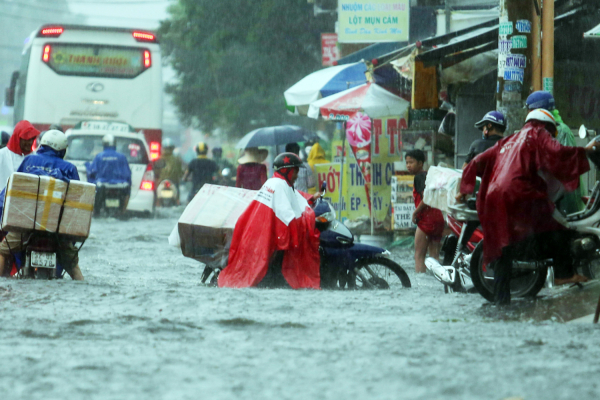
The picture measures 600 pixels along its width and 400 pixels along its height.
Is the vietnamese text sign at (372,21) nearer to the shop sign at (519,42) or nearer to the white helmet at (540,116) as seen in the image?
the shop sign at (519,42)

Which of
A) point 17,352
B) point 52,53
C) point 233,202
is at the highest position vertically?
point 52,53

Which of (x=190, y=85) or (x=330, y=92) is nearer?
(x=330, y=92)

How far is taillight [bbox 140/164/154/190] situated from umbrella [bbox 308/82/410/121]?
766cm

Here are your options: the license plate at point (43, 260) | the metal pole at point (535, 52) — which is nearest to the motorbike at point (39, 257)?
the license plate at point (43, 260)

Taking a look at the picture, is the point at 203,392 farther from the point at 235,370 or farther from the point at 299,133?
the point at 299,133

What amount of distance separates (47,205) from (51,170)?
41 centimetres

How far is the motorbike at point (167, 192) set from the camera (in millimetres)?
25938

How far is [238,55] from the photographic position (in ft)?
103

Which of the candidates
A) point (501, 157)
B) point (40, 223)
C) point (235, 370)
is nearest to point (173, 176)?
point (40, 223)

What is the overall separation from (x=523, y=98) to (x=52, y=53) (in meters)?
15.1

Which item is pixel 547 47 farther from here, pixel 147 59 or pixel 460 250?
pixel 147 59

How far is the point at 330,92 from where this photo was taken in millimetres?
14742

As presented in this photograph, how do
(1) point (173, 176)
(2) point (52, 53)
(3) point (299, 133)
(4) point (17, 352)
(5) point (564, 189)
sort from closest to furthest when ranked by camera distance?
(4) point (17, 352)
(5) point (564, 189)
(3) point (299, 133)
(2) point (52, 53)
(1) point (173, 176)

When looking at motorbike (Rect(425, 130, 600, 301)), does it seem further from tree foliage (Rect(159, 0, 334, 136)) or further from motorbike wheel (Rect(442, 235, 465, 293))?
tree foliage (Rect(159, 0, 334, 136))
